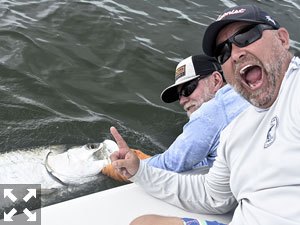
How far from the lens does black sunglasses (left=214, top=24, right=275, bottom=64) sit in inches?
73.0

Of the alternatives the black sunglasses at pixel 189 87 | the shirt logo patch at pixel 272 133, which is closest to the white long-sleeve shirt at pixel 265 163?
the shirt logo patch at pixel 272 133

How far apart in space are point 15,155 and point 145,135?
5.28 feet

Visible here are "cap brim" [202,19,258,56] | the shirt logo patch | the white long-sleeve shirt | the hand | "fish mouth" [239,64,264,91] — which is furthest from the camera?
the hand

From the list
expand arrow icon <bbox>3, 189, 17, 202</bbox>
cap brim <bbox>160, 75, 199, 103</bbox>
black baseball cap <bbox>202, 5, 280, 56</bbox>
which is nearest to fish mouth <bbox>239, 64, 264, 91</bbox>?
black baseball cap <bbox>202, 5, 280, 56</bbox>

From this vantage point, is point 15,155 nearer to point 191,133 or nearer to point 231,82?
point 191,133

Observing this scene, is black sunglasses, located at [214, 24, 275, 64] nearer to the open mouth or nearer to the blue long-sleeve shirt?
the open mouth

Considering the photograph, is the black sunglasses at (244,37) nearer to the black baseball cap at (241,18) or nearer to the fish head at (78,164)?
the black baseball cap at (241,18)

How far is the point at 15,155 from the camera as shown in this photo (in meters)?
3.37

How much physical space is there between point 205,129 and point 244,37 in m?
0.84

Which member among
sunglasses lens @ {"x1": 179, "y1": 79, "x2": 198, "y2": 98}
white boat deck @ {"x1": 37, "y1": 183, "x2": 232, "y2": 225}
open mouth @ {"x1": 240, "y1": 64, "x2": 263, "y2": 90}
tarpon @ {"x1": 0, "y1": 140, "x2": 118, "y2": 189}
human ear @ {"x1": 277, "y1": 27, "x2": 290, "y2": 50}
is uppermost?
human ear @ {"x1": 277, "y1": 27, "x2": 290, "y2": 50}

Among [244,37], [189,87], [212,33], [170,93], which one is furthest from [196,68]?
[244,37]

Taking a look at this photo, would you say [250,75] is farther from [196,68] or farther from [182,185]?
[196,68]

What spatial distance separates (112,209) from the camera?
2.23 m

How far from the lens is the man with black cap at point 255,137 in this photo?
4.92ft
